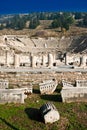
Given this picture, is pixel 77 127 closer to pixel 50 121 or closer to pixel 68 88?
pixel 50 121

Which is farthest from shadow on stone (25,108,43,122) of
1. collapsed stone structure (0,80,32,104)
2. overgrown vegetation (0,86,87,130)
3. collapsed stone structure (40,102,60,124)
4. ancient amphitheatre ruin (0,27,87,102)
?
ancient amphitheatre ruin (0,27,87,102)

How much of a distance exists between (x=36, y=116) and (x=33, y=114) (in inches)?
11.1

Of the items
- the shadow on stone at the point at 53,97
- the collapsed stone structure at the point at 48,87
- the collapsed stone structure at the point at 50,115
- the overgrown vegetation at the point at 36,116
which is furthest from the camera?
the collapsed stone structure at the point at 48,87

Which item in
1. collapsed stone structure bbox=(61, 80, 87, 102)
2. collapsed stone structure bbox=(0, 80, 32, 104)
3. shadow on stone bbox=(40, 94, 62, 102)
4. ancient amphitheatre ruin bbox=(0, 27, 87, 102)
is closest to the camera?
collapsed stone structure bbox=(0, 80, 32, 104)

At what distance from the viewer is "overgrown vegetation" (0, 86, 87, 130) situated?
52.6 feet

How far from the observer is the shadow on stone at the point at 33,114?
16866mm

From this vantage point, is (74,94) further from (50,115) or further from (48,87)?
(50,115)

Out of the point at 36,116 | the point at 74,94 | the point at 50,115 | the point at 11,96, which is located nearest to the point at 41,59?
the point at 74,94

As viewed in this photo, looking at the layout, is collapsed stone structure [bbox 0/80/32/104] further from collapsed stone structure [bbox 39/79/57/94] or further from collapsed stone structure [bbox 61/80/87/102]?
collapsed stone structure [bbox 39/79/57/94]

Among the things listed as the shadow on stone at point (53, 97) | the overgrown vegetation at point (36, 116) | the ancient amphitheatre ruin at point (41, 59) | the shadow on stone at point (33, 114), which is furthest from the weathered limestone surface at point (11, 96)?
the ancient amphitheatre ruin at point (41, 59)

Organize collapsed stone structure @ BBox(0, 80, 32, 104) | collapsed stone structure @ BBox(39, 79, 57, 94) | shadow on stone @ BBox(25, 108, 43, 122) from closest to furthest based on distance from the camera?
shadow on stone @ BBox(25, 108, 43, 122) < collapsed stone structure @ BBox(0, 80, 32, 104) < collapsed stone structure @ BBox(39, 79, 57, 94)

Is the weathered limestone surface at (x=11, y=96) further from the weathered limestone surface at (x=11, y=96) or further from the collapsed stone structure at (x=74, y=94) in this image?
the collapsed stone structure at (x=74, y=94)

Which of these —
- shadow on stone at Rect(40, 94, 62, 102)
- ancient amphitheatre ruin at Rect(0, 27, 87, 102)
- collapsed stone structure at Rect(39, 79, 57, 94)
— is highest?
ancient amphitheatre ruin at Rect(0, 27, 87, 102)

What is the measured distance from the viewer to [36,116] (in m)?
17.1
